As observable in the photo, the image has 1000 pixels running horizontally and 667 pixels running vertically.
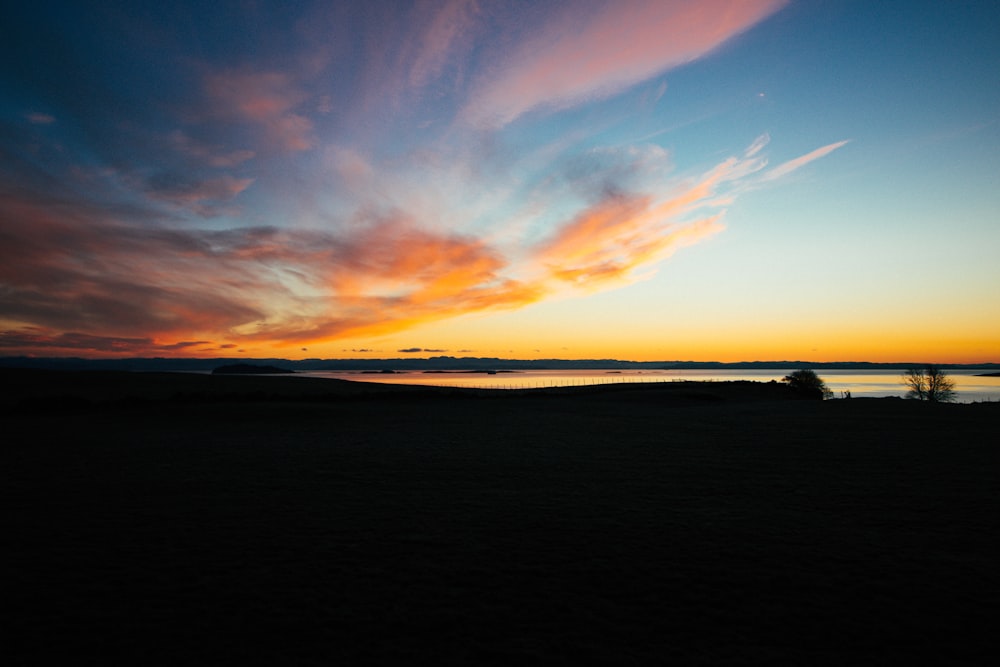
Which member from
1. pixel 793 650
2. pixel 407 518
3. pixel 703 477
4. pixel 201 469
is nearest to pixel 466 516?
pixel 407 518

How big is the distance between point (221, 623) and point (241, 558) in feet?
7.57

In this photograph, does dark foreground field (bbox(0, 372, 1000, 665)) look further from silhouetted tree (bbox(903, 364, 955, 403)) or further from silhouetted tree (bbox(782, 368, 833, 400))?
silhouetted tree (bbox(903, 364, 955, 403))

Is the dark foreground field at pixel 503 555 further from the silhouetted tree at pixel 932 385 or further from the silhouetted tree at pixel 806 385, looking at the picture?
the silhouetted tree at pixel 932 385

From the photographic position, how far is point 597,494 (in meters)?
12.3

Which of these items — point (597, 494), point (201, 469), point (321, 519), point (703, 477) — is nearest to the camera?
point (321, 519)

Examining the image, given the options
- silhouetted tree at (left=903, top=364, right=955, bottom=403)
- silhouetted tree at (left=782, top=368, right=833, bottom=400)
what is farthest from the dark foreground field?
silhouetted tree at (left=903, top=364, right=955, bottom=403)

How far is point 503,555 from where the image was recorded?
26.9ft

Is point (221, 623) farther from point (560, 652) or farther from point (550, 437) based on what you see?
point (550, 437)

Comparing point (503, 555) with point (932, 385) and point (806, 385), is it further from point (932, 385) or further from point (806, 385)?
point (932, 385)

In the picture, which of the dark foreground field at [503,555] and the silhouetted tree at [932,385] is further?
the silhouetted tree at [932,385]

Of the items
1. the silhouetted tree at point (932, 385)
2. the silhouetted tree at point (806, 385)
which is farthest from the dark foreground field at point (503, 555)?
the silhouetted tree at point (932, 385)

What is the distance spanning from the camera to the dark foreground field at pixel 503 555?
5.59 m

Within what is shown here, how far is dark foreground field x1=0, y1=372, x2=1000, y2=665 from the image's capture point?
5.59 m

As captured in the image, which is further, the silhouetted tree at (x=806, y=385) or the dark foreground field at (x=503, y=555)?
the silhouetted tree at (x=806, y=385)
